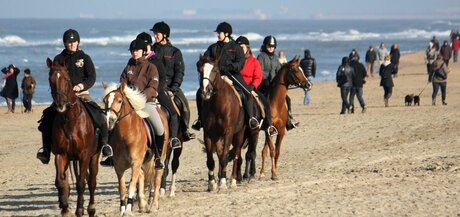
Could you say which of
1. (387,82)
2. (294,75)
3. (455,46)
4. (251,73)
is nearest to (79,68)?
(251,73)

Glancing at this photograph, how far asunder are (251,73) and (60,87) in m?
5.73

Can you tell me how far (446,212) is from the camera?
12.2 m

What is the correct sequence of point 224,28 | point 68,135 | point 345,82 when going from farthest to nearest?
point 345,82, point 224,28, point 68,135

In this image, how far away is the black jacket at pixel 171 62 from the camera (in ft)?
49.4

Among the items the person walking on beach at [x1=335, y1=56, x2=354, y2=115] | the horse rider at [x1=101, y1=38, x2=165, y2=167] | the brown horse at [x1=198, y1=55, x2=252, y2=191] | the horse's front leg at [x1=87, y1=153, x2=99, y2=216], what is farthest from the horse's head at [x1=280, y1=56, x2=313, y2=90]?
the person walking on beach at [x1=335, y1=56, x2=354, y2=115]

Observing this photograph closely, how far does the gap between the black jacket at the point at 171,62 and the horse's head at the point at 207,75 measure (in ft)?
1.81

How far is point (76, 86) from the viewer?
12680 mm

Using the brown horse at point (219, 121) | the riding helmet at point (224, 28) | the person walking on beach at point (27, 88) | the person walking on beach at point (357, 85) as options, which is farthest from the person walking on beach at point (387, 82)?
the brown horse at point (219, 121)

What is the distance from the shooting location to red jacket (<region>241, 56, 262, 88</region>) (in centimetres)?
1703

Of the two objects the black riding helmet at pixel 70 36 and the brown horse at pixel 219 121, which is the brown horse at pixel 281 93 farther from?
the black riding helmet at pixel 70 36

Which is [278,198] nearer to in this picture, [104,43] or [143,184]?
[143,184]

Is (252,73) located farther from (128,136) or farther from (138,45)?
(128,136)

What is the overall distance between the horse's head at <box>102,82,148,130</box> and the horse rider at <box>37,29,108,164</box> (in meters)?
0.27

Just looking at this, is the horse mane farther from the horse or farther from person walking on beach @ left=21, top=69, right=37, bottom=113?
person walking on beach @ left=21, top=69, right=37, bottom=113
